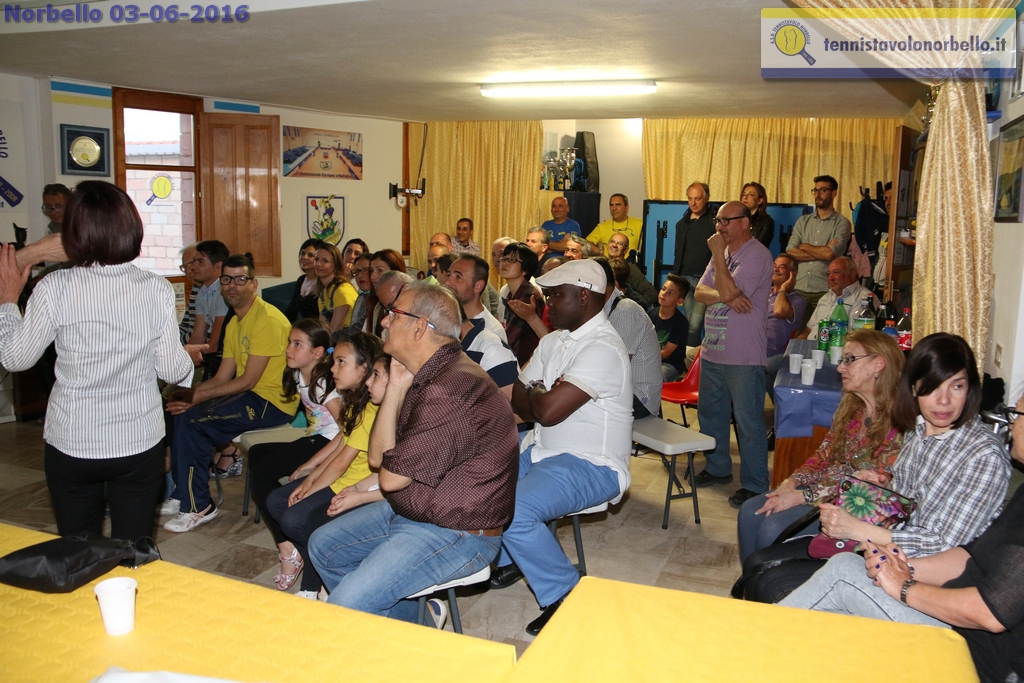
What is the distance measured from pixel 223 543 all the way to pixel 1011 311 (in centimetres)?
343

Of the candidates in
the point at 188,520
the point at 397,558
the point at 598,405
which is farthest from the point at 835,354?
the point at 188,520

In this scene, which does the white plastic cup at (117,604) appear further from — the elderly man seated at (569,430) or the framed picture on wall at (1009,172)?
the framed picture on wall at (1009,172)

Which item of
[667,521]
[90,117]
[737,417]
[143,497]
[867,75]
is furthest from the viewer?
[90,117]

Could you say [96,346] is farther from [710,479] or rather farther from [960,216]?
[710,479]

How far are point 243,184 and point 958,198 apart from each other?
253 inches

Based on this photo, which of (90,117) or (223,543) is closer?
(223,543)

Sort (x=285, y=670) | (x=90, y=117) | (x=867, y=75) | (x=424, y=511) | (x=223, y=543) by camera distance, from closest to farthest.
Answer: (x=285, y=670), (x=424, y=511), (x=223, y=543), (x=867, y=75), (x=90, y=117)

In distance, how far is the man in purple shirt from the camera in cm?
412

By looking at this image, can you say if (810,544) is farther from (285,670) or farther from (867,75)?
(867,75)

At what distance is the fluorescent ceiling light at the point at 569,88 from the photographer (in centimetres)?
620

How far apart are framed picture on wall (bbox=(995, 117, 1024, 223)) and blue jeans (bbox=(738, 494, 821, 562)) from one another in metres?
1.40

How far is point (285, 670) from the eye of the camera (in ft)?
4.61

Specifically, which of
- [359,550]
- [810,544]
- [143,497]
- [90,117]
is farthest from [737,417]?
[90,117]

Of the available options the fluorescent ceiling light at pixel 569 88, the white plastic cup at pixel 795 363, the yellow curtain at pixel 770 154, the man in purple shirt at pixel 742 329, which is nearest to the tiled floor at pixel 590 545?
the man in purple shirt at pixel 742 329
